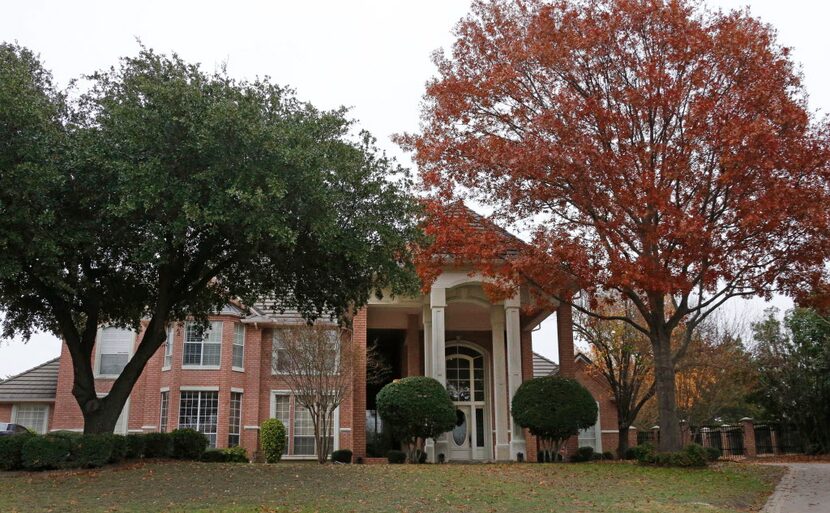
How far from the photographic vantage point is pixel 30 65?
16453mm

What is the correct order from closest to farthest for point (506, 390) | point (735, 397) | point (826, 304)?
point (826, 304) < point (506, 390) < point (735, 397)

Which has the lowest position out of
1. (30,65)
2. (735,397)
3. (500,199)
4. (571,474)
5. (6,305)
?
(571,474)

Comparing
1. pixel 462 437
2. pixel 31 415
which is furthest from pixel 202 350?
pixel 462 437

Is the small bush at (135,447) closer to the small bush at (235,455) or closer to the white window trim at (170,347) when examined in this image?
the small bush at (235,455)

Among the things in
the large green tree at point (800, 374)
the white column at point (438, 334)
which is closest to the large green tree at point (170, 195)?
the white column at point (438, 334)

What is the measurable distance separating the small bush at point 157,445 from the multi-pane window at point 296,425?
935 centimetres

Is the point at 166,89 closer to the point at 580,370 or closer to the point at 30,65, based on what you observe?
the point at 30,65

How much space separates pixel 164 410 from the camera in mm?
28188

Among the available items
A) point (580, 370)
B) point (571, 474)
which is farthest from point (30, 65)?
point (580, 370)

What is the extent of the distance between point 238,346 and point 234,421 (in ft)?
8.99

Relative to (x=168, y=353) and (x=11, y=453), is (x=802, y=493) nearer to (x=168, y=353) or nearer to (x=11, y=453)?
(x=11, y=453)

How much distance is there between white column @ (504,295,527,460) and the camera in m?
22.9

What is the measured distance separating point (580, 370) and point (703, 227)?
18.2 metres

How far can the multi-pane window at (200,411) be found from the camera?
27.7m
